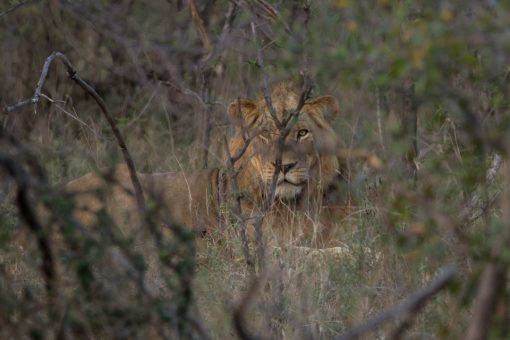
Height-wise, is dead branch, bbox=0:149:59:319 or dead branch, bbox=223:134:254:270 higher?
dead branch, bbox=0:149:59:319

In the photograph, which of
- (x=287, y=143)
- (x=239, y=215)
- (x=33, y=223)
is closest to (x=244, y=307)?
(x=33, y=223)

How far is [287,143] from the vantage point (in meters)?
5.62

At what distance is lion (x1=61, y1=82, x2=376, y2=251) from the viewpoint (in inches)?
214

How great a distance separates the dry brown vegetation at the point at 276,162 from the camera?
2.34m

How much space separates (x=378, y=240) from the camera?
15.3 ft

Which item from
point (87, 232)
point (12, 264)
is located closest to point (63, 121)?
point (12, 264)

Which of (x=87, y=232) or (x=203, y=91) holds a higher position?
(x=87, y=232)

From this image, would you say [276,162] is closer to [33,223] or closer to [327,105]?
[327,105]

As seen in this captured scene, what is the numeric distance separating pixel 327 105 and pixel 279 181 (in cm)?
65

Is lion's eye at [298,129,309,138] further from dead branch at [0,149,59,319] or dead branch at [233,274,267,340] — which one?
dead branch at [233,274,267,340]

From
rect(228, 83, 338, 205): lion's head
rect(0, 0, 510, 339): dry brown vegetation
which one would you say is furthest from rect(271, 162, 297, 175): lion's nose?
rect(0, 0, 510, 339): dry brown vegetation

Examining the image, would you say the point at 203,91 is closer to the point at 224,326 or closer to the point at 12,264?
the point at 12,264

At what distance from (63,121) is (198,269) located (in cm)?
319

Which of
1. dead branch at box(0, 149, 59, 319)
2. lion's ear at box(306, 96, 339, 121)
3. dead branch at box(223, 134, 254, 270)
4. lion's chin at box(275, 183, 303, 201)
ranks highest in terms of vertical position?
dead branch at box(0, 149, 59, 319)
